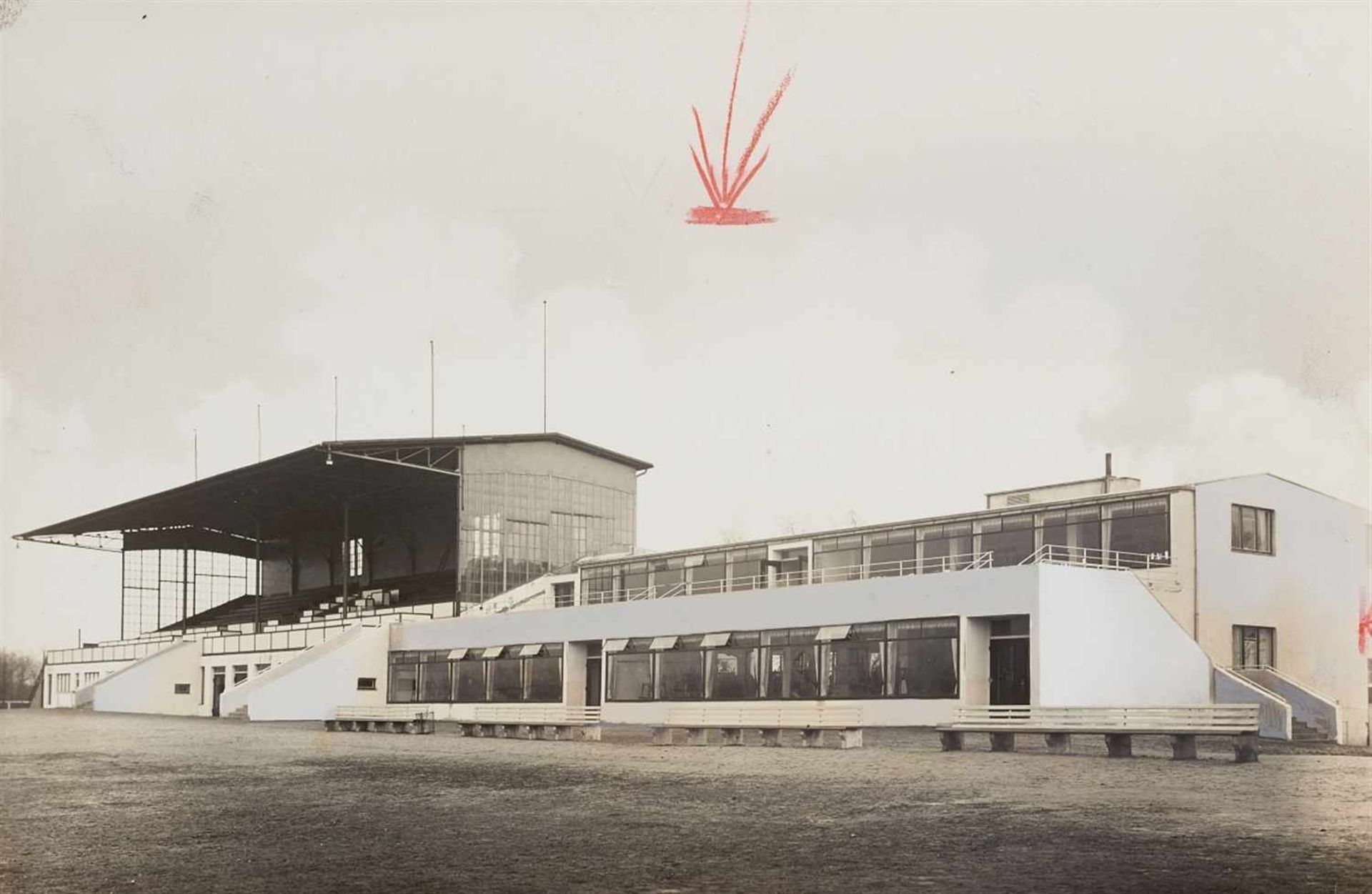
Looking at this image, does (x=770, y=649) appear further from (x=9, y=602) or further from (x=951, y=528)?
(x=9, y=602)

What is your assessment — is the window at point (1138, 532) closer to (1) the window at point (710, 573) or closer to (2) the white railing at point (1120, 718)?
(2) the white railing at point (1120, 718)

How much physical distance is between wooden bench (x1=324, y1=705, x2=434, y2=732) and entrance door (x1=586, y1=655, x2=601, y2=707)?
25.7ft

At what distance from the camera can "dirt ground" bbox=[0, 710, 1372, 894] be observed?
11.9m

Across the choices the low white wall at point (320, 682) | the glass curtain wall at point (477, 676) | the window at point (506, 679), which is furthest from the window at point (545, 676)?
the low white wall at point (320, 682)

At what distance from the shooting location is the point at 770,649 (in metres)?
44.6

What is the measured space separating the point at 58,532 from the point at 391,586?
17.3 meters

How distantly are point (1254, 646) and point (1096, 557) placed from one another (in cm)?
470

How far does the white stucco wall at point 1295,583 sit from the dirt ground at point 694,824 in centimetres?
1221

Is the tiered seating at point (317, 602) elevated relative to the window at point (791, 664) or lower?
elevated

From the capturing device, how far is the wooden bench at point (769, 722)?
103 feet

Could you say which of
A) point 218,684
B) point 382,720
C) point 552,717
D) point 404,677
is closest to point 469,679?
point 404,677

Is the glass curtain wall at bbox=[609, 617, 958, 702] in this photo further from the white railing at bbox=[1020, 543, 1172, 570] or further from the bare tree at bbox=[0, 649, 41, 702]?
the bare tree at bbox=[0, 649, 41, 702]

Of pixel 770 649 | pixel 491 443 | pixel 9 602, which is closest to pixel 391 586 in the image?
pixel 491 443

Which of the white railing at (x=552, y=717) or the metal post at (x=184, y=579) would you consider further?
the metal post at (x=184, y=579)
